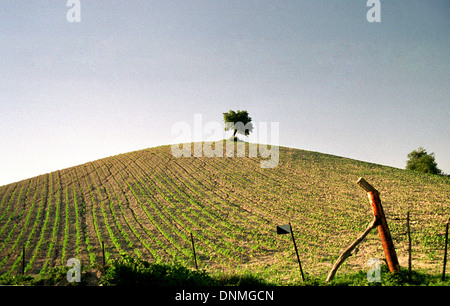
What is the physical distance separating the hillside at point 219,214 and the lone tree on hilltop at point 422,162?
1451 cm

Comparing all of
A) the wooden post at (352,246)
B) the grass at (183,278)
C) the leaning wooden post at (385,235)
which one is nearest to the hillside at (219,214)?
the grass at (183,278)

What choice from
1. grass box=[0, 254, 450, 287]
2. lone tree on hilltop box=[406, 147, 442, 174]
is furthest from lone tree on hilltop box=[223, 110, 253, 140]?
grass box=[0, 254, 450, 287]

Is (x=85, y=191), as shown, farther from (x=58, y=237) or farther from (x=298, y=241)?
(x=298, y=241)

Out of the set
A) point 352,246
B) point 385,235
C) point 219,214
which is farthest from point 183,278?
point 219,214

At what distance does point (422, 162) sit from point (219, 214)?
46.0 m

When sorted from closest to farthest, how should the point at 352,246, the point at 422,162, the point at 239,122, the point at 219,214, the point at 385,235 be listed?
1. the point at 352,246
2. the point at 385,235
3. the point at 219,214
4. the point at 422,162
5. the point at 239,122

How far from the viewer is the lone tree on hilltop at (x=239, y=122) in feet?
198

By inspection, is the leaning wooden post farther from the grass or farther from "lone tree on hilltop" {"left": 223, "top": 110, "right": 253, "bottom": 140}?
"lone tree on hilltop" {"left": 223, "top": 110, "right": 253, "bottom": 140}

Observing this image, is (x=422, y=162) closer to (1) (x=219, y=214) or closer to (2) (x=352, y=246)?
(1) (x=219, y=214)

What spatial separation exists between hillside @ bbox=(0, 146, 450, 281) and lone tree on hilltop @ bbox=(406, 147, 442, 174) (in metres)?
14.5

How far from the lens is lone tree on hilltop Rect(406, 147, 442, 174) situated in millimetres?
49062

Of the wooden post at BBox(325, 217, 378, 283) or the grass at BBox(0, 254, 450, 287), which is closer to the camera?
the grass at BBox(0, 254, 450, 287)

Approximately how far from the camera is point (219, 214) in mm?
23578
